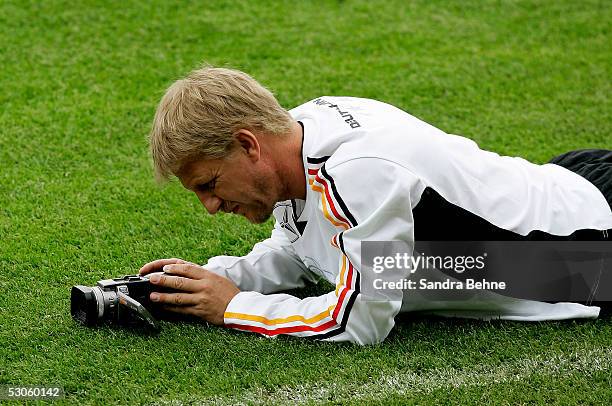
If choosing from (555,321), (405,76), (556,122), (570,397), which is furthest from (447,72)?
(570,397)

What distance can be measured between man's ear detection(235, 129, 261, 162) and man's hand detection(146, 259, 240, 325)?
0.46 metres

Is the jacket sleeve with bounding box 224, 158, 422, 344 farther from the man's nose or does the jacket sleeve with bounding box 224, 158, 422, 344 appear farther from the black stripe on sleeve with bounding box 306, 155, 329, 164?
the man's nose

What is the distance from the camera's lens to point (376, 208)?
2959 millimetres

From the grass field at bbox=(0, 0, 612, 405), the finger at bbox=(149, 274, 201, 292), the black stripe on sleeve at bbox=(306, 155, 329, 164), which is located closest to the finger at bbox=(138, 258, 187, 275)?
the finger at bbox=(149, 274, 201, 292)

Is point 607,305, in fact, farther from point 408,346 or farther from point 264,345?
point 264,345

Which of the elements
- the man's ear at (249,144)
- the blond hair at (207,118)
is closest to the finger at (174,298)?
the blond hair at (207,118)

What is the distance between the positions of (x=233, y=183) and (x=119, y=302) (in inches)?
21.0

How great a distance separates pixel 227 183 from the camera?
10.3 ft

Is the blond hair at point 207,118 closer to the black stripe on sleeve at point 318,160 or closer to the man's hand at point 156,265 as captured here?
the black stripe on sleeve at point 318,160

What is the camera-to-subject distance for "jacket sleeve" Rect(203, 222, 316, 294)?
11.7 feet

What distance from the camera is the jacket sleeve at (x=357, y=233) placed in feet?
9.73

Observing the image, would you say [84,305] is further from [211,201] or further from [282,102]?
[282,102]

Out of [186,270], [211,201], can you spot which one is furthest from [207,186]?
[186,270]

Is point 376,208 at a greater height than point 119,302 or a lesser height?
greater
